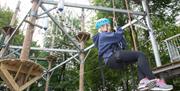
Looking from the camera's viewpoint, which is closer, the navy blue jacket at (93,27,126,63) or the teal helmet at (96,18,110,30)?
the navy blue jacket at (93,27,126,63)

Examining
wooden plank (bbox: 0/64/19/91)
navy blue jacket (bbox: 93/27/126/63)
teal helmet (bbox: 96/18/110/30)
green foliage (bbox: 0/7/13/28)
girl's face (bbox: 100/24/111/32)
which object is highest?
green foliage (bbox: 0/7/13/28)

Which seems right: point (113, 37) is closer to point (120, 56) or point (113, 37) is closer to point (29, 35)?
point (120, 56)

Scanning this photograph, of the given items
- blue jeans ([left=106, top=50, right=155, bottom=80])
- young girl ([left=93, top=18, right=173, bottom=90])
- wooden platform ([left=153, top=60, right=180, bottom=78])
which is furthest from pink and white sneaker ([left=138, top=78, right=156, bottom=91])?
wooden platform ([left=153, top=60, right=180, bottom=78])

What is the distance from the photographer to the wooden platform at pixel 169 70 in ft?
22.2

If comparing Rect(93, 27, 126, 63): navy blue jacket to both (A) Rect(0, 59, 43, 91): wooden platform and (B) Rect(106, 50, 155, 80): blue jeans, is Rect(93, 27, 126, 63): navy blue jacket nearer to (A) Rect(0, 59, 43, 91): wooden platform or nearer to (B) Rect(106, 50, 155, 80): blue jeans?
(B) Rect(106, 50, 155, 80): blue jeans

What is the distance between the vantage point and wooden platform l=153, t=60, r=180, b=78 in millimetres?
6761

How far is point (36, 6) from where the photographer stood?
729cm

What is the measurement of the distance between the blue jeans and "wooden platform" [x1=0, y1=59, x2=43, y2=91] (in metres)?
2.49

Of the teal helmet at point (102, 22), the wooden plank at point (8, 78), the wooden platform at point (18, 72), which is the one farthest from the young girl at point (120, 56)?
the wooden plank at point (8, 78)

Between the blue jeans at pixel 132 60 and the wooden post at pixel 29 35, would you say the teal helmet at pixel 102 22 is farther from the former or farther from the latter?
the wooden post at pixel 29 35

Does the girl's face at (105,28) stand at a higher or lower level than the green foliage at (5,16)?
lower

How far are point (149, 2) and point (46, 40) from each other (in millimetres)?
10801

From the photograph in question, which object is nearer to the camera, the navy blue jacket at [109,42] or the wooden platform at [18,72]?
the navy blue jacket at [109,42]

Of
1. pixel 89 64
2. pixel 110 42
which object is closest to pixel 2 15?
pixel 89 64
